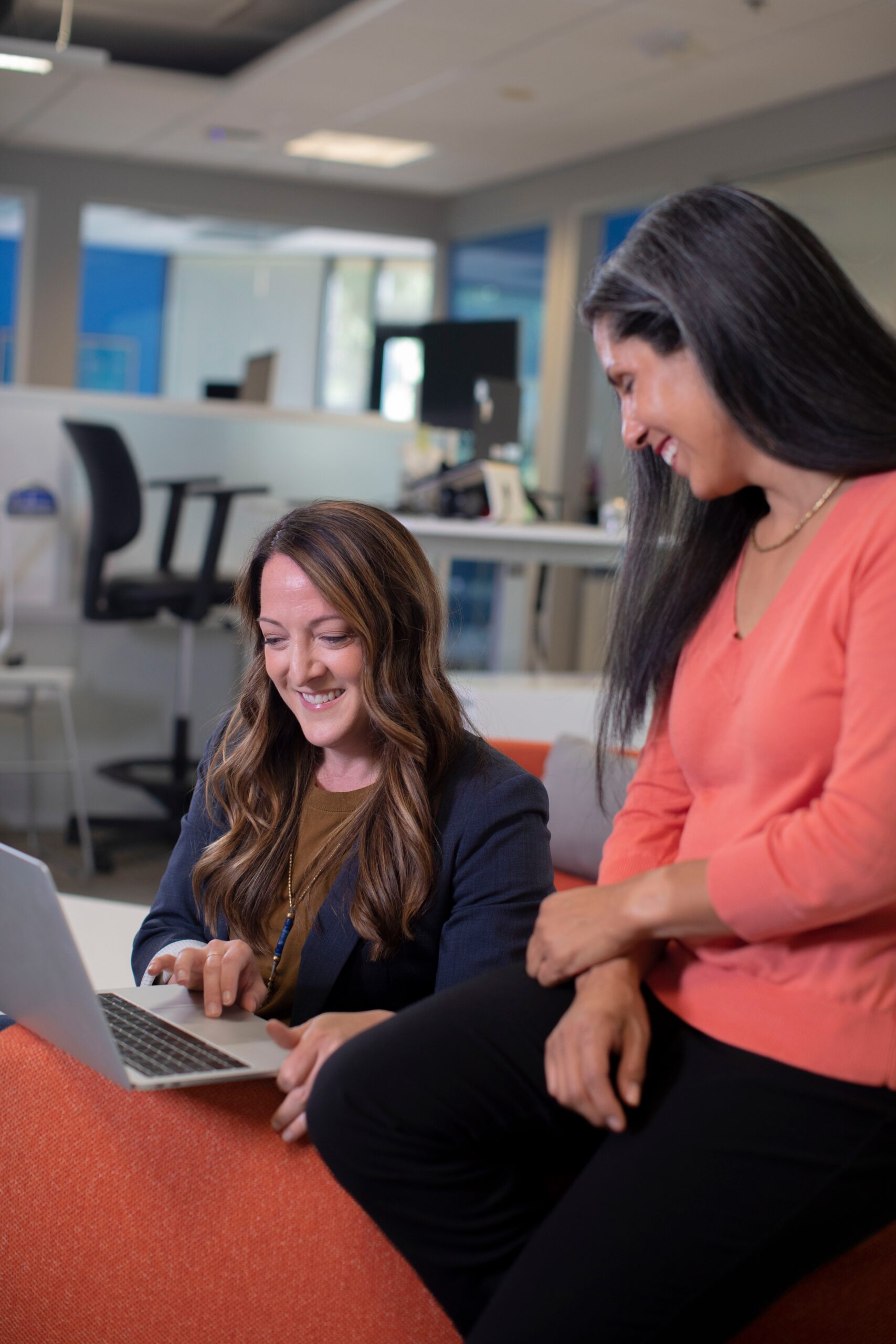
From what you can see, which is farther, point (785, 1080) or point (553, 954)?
point (553, 954)

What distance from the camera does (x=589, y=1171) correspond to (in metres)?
1.00

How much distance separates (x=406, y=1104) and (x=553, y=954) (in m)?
0.16

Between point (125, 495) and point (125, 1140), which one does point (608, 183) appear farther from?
point (125, 1140)

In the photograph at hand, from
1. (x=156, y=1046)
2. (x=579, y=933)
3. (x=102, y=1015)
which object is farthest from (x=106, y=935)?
(x=579, y=933)

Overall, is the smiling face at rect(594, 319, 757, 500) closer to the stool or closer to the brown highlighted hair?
the brown highlighted hair

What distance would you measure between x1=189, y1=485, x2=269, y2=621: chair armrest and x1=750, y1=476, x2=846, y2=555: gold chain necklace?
11.8 feet

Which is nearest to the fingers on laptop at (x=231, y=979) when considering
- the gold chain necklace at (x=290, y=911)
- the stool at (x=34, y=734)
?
the gold chain necklace at (x=290, y=911)

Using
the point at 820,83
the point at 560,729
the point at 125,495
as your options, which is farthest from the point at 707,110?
the point at 560,729

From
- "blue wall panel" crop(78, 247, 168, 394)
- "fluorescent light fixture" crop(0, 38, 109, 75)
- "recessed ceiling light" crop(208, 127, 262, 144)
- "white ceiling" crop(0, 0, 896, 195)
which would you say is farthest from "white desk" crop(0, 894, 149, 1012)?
"blue wall panel" crop(78, 247, 168, 394)

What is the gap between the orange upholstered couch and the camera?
1184 millimetres

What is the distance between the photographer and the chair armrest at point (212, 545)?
181 inches

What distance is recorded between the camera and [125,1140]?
1.22 metres

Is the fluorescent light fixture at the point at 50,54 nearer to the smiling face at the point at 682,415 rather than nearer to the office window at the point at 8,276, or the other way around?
the office window at the point at 8,276

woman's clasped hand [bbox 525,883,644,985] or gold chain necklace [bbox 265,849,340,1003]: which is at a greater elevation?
woman's clasped hand [bbox 525,883,644,985]
